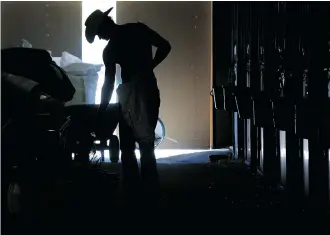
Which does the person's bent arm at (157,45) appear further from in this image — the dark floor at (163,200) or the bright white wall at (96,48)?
the dark floor at (163,200)

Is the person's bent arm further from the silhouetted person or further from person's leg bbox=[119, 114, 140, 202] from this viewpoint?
person's leg bbox=[119, 114, 140, 202]

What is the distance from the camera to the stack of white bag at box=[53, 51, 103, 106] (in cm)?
213

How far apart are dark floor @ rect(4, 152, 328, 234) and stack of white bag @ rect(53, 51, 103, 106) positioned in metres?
0.36

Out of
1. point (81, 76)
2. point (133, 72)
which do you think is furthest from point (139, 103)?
point (81, 76)

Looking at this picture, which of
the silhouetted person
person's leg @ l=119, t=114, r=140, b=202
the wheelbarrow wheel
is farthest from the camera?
the wheelbarrow wheel

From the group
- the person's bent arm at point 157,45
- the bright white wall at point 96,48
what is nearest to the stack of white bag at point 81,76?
the bright white wall at point 96,48

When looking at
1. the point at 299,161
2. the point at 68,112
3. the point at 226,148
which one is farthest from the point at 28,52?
the point at 226,148

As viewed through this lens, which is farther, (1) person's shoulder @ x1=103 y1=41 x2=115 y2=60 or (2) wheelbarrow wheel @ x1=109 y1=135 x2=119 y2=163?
(2) wheelbarrow wheel @ x1=109 y1=135 x2=119 y2=163

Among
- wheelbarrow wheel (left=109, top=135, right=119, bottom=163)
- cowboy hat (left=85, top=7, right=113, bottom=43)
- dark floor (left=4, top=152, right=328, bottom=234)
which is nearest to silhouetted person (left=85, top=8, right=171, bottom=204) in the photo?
cowboy hat (left=85, top=7, right=113, bottom=43)

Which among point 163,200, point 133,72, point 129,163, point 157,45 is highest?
point 157,45

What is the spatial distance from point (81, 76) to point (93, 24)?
0.42 m

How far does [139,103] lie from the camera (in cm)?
187

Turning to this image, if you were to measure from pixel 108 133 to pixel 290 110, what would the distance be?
803mm

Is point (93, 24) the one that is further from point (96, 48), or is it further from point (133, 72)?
point (133, 72)
